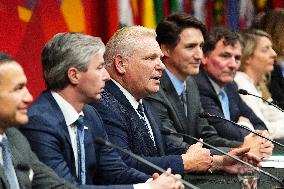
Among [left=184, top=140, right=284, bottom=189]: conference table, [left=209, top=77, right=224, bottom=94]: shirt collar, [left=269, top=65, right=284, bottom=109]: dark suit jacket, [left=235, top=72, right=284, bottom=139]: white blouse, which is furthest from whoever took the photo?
[left=269, top=65, right=284, bottom=109]: dark suit jacket

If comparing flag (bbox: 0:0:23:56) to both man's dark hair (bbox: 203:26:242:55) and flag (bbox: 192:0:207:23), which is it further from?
flag (bbox: 192:0:207:23)

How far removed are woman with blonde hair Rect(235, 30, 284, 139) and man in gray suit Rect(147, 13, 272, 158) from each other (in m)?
0.88

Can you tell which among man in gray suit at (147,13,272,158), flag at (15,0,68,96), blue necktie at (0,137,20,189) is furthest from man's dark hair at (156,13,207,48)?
blue necktie at (0,137,20,189)

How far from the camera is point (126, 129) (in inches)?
152

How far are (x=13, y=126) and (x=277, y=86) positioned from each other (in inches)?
136

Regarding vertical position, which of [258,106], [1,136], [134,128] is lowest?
[258,106]

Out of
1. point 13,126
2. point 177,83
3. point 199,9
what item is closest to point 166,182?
point 13,126

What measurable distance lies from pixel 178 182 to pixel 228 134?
176cm

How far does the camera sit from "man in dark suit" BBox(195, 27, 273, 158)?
16.8 feet

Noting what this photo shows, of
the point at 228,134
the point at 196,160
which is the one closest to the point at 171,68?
the point at 228,134

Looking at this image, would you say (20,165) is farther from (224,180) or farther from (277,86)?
(277,86)

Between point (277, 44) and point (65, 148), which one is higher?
point (65, 148)

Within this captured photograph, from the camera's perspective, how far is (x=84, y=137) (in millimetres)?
3457

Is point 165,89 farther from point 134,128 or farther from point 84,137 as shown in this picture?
point 84,137
